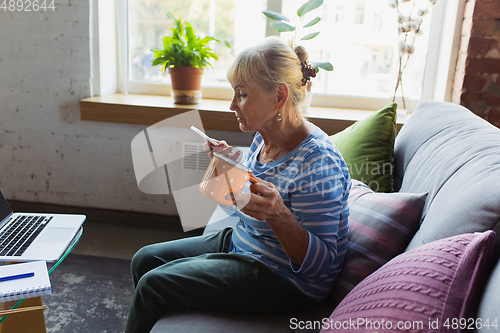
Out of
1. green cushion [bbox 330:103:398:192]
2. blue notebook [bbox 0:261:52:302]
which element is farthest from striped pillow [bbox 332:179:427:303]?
blue notebook [bbox 0:261:52:302]

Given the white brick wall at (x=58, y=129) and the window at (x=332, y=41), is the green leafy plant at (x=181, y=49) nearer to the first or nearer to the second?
the window at (x=332, y=41)

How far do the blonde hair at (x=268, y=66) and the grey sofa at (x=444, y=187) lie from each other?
478 mm

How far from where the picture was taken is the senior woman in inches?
40.8

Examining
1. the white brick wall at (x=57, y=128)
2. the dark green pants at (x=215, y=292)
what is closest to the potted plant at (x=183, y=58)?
the white brick wall at (x=57, y=128)

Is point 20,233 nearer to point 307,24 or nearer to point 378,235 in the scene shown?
point 378,235

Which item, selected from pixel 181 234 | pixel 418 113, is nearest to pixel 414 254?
pixel 418 113

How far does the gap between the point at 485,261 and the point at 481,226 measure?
0.46ft

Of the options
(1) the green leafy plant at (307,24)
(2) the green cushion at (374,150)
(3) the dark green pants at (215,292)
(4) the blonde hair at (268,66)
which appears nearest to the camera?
(3) the dark green pants at (215,292)

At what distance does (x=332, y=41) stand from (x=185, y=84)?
95cm

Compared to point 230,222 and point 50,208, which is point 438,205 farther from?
point 50,208

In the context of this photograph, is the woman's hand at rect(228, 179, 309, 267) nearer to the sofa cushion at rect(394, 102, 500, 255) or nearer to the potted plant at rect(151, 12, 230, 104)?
the sofa cushion at rect(394, 102, 500, 255)

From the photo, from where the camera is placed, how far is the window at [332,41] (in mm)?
2436

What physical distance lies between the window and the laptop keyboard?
1.57 m

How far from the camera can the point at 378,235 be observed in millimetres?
1102
